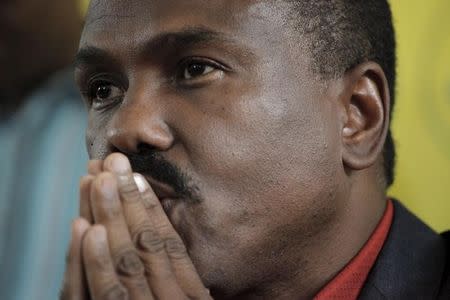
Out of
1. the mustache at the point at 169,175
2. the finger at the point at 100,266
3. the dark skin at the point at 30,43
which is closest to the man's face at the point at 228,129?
the mustache at the point at 169,175

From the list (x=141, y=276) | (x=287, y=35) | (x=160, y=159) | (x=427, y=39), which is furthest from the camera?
(x=427, y=39)

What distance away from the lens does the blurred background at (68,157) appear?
3148 mm

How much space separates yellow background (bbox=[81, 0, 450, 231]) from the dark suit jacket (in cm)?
72

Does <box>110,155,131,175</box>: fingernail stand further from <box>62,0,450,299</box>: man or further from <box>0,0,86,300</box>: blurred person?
<box>0,0,86,300</box>: blurred person

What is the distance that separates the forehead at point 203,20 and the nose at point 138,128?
0.17 meters

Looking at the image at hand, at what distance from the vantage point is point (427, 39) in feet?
10.5

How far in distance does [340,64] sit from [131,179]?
26.2 inches

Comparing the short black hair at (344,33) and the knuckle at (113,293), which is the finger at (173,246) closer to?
the knuckle at (113,293)

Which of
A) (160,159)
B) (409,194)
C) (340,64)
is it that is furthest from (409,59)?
(160,159)

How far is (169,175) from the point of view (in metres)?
2.08

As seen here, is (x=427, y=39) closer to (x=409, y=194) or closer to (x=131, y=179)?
(x=409, y=194)

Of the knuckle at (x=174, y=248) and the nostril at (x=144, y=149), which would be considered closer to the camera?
the knuckle at (x=174, y=248)

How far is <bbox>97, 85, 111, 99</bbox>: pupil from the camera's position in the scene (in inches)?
93.6

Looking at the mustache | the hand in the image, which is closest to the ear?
the mustache
